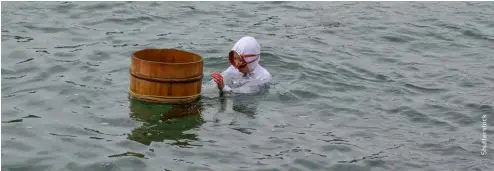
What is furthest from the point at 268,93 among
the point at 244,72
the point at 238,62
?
the point at 238,62

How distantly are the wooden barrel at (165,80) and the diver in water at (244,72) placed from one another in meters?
0.54

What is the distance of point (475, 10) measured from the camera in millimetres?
19188

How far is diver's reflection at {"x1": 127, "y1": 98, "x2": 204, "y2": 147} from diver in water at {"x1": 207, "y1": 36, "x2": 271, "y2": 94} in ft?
2.40

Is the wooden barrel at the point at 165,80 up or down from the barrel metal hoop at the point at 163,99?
up

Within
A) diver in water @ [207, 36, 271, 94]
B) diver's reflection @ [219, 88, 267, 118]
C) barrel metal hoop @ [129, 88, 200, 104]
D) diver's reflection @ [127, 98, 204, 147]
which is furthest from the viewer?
diver in water @ [207, 36, 271, 94]

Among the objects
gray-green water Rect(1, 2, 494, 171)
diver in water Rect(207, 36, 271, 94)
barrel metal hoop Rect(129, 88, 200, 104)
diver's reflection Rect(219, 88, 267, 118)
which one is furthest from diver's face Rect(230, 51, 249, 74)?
barrel metal hoop Rect(129, 88, 200, 104)

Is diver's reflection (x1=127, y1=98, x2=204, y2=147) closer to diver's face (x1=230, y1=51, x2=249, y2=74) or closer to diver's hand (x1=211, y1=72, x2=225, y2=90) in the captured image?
diver's hand (x1=211, y1=72, x2=225, y2=90)

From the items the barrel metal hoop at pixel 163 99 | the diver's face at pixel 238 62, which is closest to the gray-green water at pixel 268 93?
the barrel metal hoop at pixel 163 99

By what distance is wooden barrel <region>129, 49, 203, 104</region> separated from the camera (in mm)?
10320

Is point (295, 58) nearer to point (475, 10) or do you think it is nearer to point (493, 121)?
point (493, 121)

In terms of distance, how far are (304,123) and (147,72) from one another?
2083 mm

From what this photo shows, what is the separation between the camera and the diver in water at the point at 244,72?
37.6 ft

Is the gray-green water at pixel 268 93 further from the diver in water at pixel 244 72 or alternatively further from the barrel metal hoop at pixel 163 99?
the diver in water at pixel 244 72

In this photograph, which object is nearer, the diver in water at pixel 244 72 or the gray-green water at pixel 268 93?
the gray-green water at pixel 268 93
